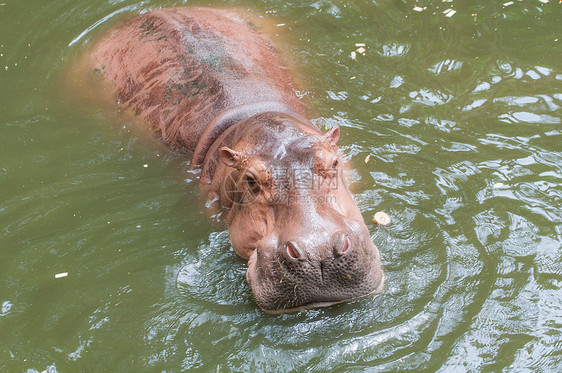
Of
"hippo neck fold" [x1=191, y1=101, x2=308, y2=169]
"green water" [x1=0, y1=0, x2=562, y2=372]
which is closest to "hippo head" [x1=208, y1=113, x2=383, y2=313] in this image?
"green water" [x1=0, y1=0, x2=562, y2=372]

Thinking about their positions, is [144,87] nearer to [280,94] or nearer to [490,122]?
[280,94]

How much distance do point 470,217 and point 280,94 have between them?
2.43 m

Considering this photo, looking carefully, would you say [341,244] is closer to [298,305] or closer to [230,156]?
[298,305]

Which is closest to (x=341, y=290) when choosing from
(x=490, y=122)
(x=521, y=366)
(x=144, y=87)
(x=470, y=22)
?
(x=521, y=366)

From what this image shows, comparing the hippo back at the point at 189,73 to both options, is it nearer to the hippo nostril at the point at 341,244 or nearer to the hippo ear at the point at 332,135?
the hippo ear at the point at 332,135

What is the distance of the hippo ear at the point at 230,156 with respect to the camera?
16.4 feet

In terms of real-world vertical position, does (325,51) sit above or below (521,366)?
above

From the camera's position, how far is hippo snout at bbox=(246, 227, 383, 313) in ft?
13.3

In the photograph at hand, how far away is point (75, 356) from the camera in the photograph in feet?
14.6

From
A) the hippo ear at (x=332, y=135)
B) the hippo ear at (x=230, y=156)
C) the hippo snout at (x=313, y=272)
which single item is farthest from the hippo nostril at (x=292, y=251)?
the hippo ear at (x=332, y=135)

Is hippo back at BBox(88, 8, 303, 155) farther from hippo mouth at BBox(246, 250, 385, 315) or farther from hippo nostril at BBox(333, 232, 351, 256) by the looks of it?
hippo nostril at BBox(333, 232, 351, 256)

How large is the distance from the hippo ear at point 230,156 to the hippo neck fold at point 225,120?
3.40ft

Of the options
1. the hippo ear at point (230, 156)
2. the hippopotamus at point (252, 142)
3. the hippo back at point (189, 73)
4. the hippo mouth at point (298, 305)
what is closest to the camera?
the hippopotamus at point (252, 142)

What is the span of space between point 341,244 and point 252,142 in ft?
4.81
